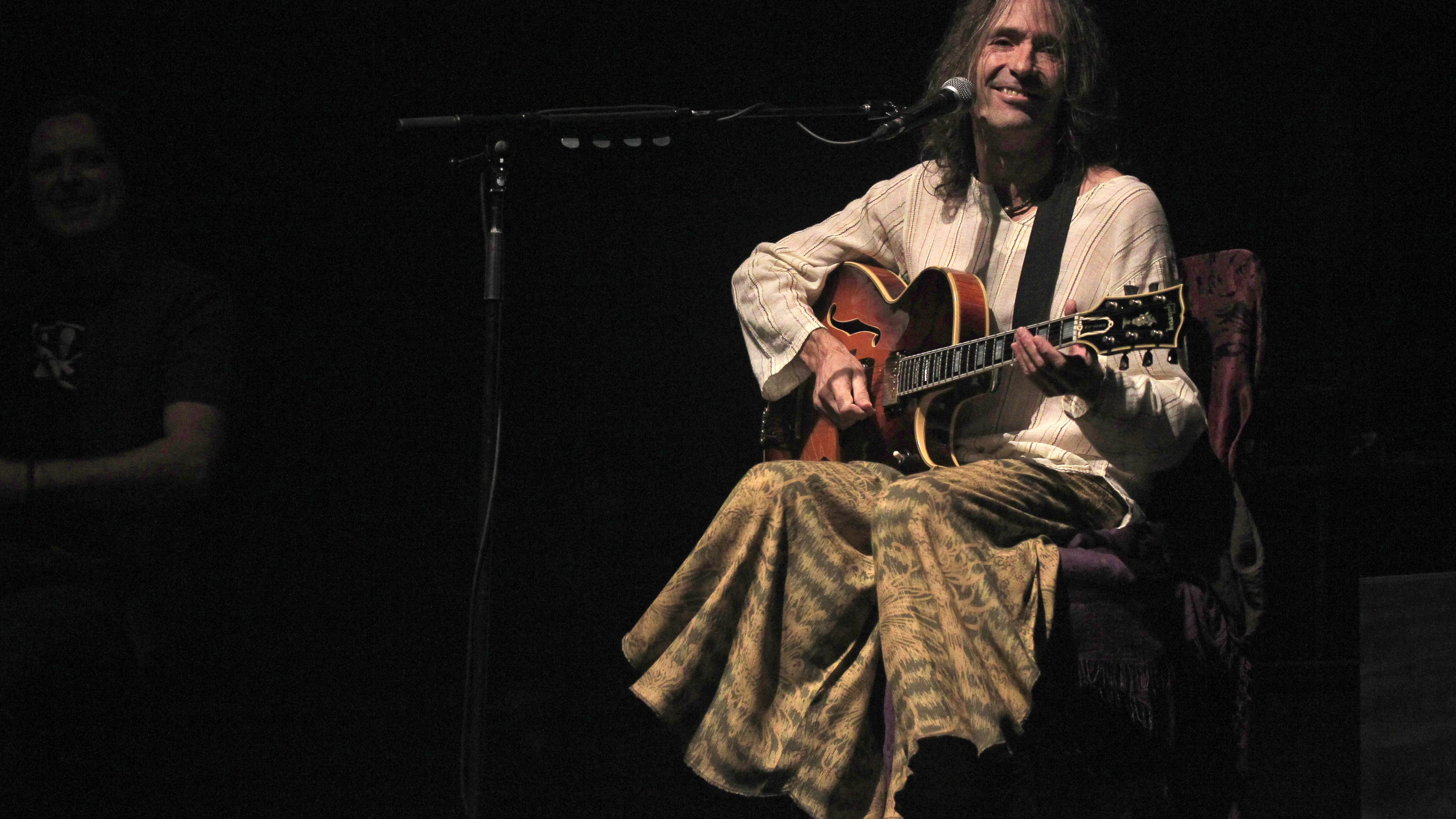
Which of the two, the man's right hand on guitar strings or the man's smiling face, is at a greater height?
the man's smiling face

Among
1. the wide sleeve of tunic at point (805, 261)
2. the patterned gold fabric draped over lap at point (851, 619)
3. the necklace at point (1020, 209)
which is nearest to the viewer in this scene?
the patterned gold fabric draped over lap at point (851, 619)

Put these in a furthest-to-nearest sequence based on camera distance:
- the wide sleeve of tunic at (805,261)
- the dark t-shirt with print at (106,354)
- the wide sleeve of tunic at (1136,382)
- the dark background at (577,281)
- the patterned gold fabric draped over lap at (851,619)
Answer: the dark background at (577,281) < the wide sleeve of tunic at (805,261) < the dark t-shirt with print at (106,354) < the wide sleeve of tunic at (1136,382) < the patterned gold fabric draped over lap at (851,619)

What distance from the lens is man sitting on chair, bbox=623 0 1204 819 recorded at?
2.00m

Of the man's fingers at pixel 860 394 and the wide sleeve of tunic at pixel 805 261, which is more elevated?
the wide sleeve of tunic at pixel 805 261

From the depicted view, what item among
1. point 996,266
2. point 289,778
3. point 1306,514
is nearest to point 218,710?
point 289,778

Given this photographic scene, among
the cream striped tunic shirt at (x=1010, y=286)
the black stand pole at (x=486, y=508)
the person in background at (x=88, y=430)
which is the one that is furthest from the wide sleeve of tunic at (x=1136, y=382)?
the person in background at (x=88, y=430)

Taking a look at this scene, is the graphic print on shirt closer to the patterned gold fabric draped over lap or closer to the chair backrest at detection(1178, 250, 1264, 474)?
the patterned gold fabric draped over lap

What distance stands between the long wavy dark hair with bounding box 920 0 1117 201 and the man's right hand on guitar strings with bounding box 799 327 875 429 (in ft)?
1.33

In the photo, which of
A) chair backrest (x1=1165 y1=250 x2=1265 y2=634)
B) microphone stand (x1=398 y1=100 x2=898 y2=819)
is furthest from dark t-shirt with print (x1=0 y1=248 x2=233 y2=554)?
chair backrest (x1=1165 y1=250 x2=1265 y2=634)

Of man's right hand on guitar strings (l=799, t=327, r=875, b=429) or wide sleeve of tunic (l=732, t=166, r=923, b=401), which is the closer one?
man's right hand on guitar strings (l=799, t=327, r=875, b=429)

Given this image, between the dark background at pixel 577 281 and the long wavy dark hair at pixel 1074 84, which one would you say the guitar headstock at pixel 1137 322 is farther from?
the dark background at pixel 577 281

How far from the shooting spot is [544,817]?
2.74m

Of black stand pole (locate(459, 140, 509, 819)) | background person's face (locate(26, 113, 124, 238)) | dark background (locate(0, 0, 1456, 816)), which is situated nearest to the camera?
black stand pole (locate(459, 140, 509, 819))

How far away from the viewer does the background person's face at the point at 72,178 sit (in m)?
2.48
